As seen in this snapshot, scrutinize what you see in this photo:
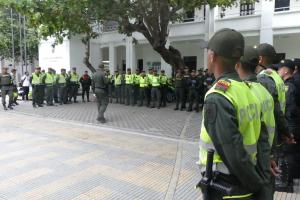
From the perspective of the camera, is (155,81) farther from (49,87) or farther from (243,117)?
(243,117)

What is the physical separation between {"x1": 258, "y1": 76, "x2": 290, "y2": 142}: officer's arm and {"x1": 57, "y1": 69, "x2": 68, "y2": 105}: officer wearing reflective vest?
1402 centimetres

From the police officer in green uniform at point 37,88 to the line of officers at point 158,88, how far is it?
144 inches

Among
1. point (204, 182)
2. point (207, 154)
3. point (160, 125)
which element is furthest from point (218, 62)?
point (160, 125)

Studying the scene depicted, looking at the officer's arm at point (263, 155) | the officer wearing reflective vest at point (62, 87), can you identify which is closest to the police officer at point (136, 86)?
the officer wearing reflective vest at point (62, 87)

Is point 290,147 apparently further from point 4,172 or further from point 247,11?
point 247,11

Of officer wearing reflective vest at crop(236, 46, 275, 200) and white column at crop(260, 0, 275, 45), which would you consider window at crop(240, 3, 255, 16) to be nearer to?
white column at crop(260, 0, 275, 45)

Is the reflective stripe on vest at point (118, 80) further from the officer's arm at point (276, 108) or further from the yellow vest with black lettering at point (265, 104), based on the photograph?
the yellow vest with black lettering at point (265, 104)

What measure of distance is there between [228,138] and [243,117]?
20cm

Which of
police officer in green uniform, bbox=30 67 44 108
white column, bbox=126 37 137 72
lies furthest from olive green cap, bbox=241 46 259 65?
white column, bbox=126 37 137 72

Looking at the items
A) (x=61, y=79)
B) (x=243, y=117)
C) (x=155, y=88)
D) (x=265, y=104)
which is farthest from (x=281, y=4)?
(x=243, y=117)

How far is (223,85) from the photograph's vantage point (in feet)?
6.56

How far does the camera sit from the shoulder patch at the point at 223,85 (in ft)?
6.52

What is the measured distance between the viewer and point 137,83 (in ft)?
51.3

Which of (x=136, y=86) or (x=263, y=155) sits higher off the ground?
(x=136, y=86)
